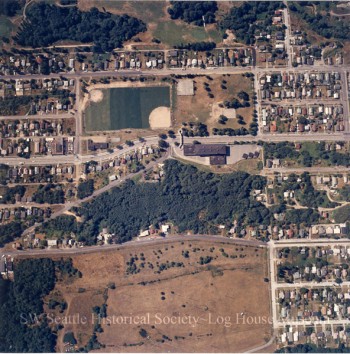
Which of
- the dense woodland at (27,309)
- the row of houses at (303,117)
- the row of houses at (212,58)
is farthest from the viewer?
the row of houses at (212,58)

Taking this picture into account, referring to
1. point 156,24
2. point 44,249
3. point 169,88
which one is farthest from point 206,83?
point 44,249

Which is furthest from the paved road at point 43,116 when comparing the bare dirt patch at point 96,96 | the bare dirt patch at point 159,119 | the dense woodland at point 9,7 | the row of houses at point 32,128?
the dense woodland at point 9,7

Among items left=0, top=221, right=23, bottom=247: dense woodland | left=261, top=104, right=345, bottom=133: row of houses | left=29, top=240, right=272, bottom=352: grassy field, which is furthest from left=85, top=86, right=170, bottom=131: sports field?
left=29, top=240, right=272, bottom=352: grassy field

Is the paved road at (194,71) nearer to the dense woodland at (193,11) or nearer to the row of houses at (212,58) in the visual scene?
the row of houses at (212,58)

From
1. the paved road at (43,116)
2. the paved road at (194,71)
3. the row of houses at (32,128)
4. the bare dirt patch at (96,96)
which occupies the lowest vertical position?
the row of houses at (32,128)

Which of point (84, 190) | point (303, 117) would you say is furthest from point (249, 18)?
point (84, 190)

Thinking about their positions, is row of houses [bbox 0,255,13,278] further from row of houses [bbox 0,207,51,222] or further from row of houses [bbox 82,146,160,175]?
row of houses [bbox 82,146,160,175]
